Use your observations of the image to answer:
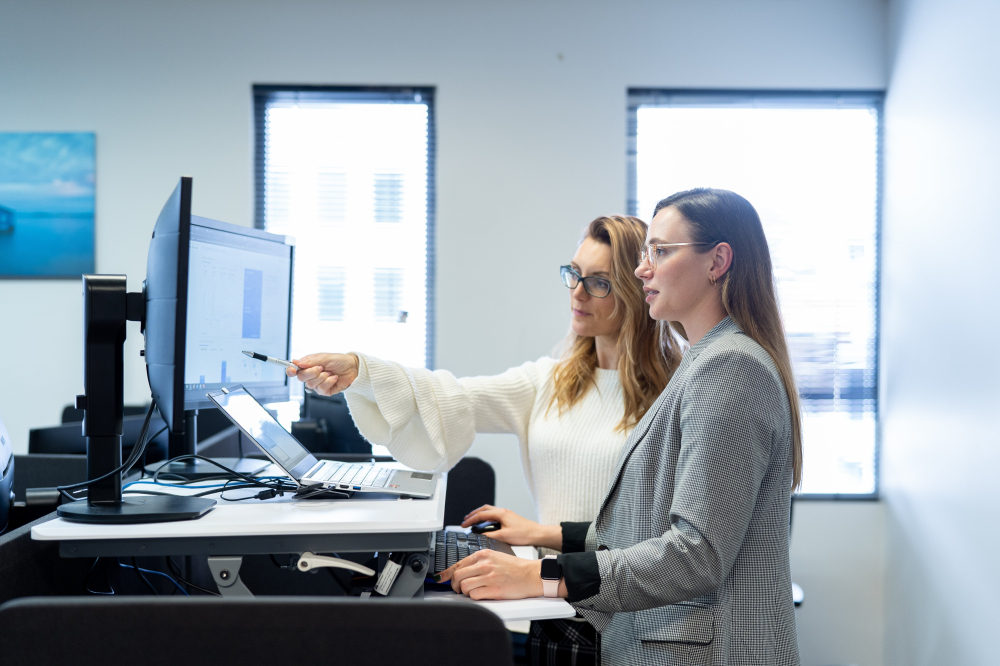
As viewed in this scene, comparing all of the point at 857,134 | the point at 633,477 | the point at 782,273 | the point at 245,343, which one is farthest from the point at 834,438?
the point at 245,343

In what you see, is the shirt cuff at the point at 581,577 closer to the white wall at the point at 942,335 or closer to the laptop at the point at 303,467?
the laptop at the point at 303,467

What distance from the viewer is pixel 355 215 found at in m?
3.13

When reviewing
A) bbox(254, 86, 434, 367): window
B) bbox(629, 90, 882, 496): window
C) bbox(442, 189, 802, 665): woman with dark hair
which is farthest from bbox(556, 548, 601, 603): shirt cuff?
bbox(629, 90, 882, 496): window

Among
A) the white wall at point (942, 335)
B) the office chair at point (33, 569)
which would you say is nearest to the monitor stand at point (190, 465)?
the office chair at point (33, 569)

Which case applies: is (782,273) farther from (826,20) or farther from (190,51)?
(190,51)

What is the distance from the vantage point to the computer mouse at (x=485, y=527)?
1434mm

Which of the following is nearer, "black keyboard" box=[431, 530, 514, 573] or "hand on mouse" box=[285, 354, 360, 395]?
"black keyboard" box=[431, 530, 514, 573]

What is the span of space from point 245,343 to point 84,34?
2.39 metres

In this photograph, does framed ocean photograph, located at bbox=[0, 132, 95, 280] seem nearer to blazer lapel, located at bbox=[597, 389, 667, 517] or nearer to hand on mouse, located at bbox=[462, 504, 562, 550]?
hand on mouse, located at bbox=[462, 504, 562, 550]

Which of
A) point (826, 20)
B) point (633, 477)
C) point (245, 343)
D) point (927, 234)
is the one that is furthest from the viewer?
point (826, 20)

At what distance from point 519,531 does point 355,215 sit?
6.79 feet

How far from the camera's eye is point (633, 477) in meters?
1.19

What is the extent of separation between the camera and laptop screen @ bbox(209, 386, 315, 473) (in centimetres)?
116

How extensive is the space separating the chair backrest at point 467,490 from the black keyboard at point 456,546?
0.60 meters
